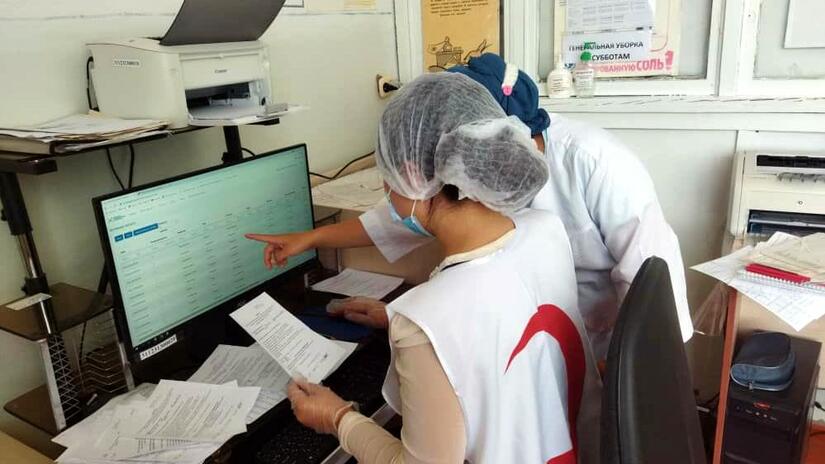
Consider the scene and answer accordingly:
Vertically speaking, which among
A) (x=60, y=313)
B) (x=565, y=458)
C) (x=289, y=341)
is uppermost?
(x=60, y=313)

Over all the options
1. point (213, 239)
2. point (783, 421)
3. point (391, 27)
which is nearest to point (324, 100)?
point (391, 27)

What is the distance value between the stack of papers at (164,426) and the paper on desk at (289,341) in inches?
3.7

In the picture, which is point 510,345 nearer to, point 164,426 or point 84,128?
point 164,426

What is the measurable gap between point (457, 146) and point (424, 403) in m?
0.40

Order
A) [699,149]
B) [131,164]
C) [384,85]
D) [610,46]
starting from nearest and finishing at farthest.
Answer: [131,164]
[699,149]
[610,46]
[384,85]

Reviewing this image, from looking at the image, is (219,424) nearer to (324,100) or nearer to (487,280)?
(487,280)

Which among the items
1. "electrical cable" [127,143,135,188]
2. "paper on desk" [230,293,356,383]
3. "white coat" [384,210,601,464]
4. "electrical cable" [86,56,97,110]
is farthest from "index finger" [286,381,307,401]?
"electrical cable" [86,56,97,110]

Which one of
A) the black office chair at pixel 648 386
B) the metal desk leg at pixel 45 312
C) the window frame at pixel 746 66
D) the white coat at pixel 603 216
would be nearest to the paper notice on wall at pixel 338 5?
the white coat at pixel 603 216

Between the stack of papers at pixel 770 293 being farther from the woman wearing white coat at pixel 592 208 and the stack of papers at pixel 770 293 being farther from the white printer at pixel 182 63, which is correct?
the white printer at pixel 182 63

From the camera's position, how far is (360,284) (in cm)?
174

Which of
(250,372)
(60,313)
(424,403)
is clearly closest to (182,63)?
(60,313)

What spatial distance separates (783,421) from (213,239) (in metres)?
1.49

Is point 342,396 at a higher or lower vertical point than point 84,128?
lower

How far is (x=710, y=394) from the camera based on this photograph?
2.27 meters
